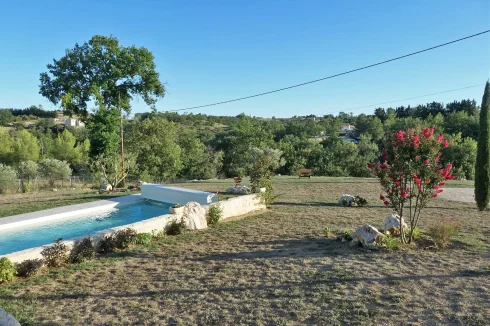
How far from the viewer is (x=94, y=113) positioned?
21703mm

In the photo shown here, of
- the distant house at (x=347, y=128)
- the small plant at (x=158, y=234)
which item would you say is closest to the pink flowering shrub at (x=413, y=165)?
the small plant at (x=158, y=234)

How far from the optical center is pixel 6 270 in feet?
17.9

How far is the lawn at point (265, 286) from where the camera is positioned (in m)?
3.98

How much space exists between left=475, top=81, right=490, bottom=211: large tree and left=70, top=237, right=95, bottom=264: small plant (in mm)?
12980

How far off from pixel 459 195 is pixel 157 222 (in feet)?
47.1

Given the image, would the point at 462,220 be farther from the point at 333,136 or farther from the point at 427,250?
the point at 333,136

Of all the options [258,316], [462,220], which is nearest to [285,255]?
[258,316]

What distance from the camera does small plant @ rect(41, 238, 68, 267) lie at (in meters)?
6.09

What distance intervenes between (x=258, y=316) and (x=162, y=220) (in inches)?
207

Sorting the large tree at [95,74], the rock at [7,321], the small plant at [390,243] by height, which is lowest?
the small plant at [390,243]

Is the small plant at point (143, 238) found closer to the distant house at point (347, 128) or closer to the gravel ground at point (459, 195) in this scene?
the gravel ground at point (459, 195)

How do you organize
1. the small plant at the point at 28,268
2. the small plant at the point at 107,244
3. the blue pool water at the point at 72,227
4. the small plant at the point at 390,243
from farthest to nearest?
the blue pool water at the point at 72,227
the small plant at the point at 107,244
the small plant at the point at 390,243
the small plant at the point at 28,268

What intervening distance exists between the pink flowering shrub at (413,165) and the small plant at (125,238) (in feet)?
19.2

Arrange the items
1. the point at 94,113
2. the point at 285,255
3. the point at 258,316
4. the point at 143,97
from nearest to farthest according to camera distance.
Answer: the point at 258,316, the point at 285,255, the point at 94,113, the point at 143,97
